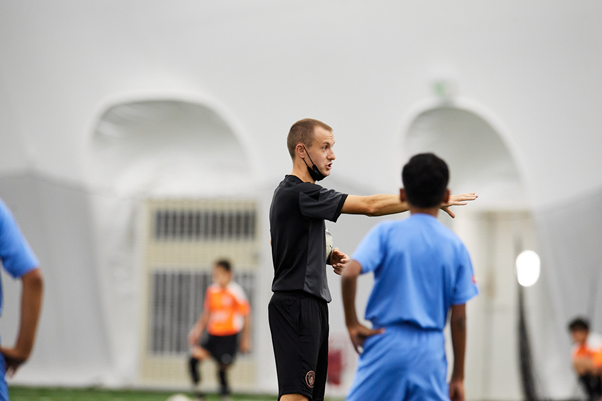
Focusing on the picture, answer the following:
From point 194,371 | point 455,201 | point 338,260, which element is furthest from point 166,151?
point 455,201

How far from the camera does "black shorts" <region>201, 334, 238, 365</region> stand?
8.05m

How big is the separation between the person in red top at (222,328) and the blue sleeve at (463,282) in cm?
584

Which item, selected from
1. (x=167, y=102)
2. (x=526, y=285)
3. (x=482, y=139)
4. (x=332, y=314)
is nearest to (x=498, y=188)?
(x=482, y=139)

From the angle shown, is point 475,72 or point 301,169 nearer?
point 301,169

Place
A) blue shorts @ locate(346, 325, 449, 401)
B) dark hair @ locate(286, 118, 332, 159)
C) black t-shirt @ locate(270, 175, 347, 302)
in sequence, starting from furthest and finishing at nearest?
dark hair @ locate(286, 118, 332, 159) → black t-shirt @ locate(270, 175, 347, 302) → blue shorts @ locate(346, 325, 449, 401)

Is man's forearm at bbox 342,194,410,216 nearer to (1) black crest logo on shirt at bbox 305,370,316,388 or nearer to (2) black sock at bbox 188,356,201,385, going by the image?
(1) black crest logo on shirt at bbox 305,370,316,388

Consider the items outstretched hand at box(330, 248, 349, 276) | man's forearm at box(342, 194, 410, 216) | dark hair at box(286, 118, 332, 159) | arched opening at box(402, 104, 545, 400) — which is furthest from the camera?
arched opening at box(402, 104, 545, 400)

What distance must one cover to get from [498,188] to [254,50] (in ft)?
12.7

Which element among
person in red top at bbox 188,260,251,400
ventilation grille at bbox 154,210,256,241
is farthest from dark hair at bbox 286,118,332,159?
ventilation grille at bbox 154,210,256,241

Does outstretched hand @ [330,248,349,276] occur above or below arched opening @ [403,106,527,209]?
below

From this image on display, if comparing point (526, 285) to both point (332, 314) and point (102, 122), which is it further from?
point (102, 122)

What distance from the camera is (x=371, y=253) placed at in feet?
8.11

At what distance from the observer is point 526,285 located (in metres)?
9.54

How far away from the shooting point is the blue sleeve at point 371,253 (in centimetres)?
245
